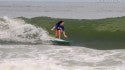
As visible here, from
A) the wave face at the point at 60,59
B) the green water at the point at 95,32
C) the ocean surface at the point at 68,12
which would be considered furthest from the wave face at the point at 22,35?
the ocean surface at the point at 68,12

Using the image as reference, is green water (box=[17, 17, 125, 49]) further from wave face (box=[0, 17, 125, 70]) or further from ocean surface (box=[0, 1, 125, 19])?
ocean surface (box=[0, 1, 125, 19])

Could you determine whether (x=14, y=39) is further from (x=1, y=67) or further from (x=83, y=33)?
(x=1, y=67)

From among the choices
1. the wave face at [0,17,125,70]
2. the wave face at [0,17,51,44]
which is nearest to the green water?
the wave face at [0,17,51,44]

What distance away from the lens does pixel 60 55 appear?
18.9 metres

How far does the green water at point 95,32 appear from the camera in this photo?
1054 inches

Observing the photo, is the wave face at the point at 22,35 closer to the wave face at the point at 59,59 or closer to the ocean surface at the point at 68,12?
the wave face at the point at 59,59

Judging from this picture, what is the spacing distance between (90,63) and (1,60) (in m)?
4.03

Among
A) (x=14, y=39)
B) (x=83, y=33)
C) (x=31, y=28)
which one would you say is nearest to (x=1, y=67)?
(x=14, y=39)

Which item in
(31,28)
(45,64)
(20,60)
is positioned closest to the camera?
(45,64)

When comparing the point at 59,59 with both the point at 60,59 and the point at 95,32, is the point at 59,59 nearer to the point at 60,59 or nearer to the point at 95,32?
the point at 60,59

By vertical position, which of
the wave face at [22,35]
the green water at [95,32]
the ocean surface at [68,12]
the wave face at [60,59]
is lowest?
the ocean surface at [68,12]

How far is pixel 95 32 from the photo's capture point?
32000 millimetres

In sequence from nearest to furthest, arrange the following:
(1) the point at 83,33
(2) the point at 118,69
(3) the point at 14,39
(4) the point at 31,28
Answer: (2) the point at 118,69 < (3) the point at 14,39 < (4) the point at 31,28 < (1) the point at 83,33

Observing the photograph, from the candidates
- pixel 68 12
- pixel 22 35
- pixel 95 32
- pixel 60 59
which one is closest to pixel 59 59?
pixel 60 59
